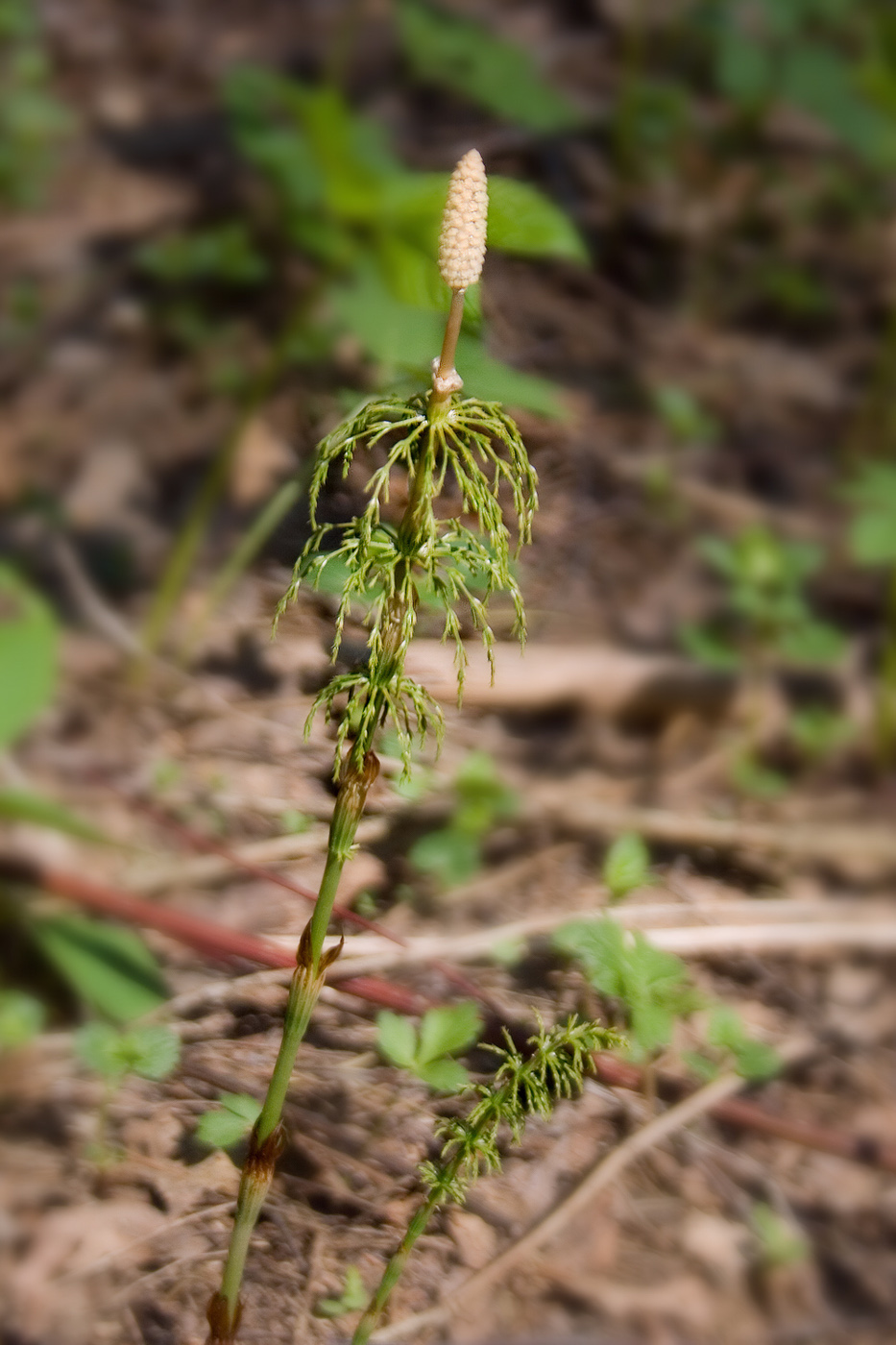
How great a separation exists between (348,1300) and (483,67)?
2.87m

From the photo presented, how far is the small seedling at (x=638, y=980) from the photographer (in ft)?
2.93

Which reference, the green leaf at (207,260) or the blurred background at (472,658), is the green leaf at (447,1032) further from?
the green leaf at (207,260)

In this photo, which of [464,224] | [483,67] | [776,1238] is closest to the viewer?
[464,224]

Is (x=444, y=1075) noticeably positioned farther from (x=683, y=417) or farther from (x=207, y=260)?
(x=207, y=260)

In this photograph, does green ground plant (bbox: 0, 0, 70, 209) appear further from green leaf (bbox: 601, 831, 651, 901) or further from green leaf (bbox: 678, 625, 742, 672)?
green leaf (bbox: 601, 831, 651, 901)

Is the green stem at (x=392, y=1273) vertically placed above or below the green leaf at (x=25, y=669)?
below

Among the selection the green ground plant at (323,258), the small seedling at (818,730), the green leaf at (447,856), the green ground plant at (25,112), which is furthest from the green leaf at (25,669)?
the green ground plant at (25,112)

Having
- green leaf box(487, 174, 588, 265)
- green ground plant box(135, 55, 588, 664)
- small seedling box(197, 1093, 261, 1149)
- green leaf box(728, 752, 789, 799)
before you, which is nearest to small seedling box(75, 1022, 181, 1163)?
small seedling box(197, 1093, 261, 1149)

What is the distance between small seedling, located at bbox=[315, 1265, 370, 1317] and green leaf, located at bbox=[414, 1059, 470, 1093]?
0.16 meters

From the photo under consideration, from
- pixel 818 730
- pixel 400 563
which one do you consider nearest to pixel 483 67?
pixel 818 730

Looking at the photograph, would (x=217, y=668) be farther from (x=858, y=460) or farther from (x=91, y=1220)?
(x=858, y=460)

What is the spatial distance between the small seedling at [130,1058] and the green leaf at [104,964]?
359 mm

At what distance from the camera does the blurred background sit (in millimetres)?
939

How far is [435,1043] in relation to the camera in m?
0.87
